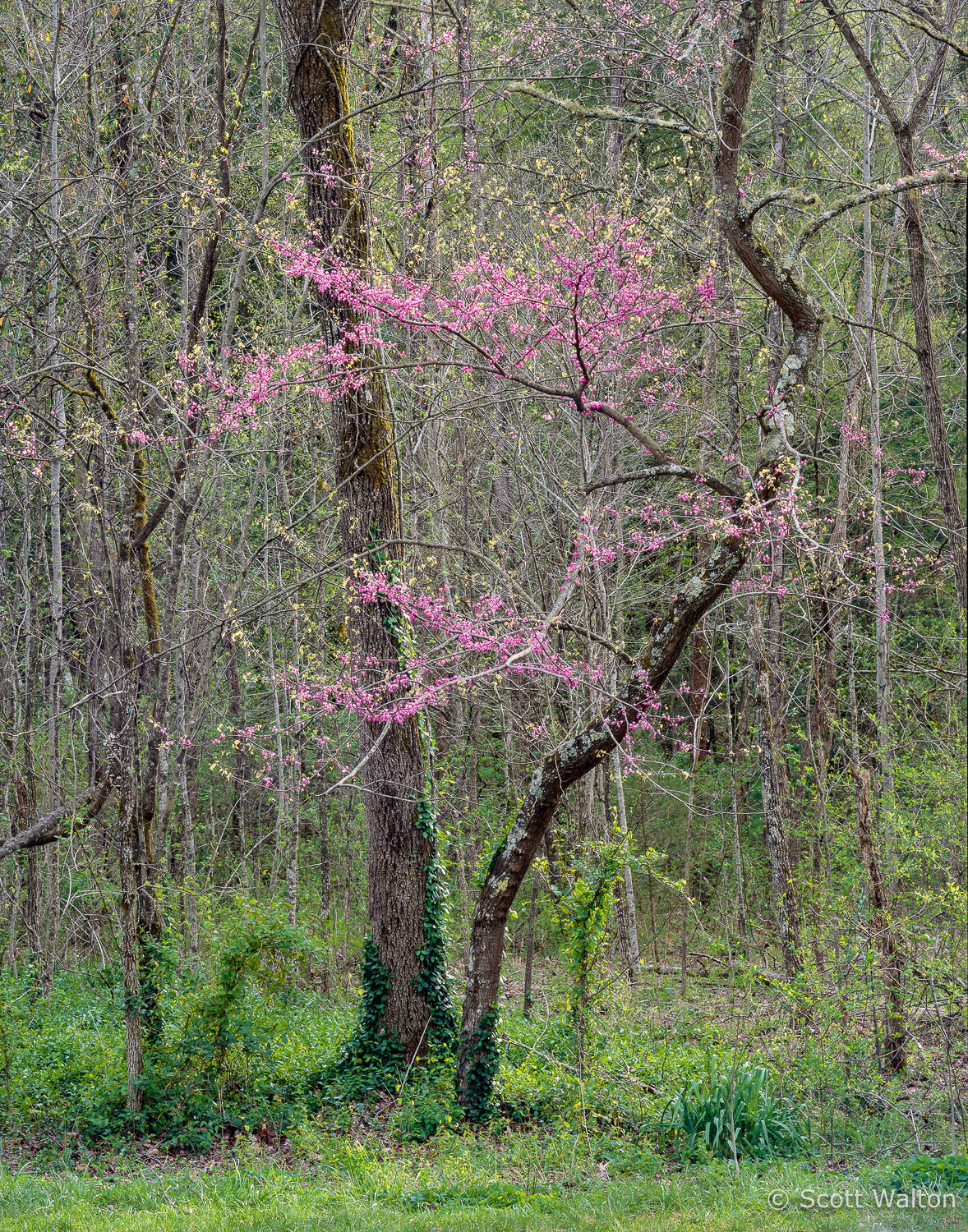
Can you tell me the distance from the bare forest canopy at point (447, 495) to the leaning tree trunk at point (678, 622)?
0.03 metres

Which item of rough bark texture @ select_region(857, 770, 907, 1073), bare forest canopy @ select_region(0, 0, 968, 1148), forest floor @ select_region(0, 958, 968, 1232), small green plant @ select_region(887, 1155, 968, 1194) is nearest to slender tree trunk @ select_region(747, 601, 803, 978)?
bare forest canopy @ select_region(0, 0, 968, 1148)

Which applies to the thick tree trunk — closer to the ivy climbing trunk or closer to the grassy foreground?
the ivy climbing trunk

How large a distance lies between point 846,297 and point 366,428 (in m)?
7.17

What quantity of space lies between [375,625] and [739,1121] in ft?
13.8

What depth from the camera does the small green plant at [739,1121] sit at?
20.3ft

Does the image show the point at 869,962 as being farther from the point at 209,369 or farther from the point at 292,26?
the point at 292,26

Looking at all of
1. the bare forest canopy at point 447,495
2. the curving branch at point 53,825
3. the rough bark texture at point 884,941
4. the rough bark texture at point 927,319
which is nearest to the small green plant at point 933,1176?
the bare forest canopy at point 447,495

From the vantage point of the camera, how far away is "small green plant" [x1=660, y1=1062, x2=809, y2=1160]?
6176mm

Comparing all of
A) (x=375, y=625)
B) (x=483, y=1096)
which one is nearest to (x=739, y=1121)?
(x=483, y=1096)

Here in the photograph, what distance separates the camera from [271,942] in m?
7.18

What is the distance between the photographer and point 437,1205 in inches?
218

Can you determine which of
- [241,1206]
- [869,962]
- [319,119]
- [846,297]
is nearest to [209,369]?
[319,119]

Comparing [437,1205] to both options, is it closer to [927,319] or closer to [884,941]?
[884,941]

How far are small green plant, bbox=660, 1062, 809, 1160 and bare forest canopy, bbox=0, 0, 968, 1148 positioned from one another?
0.70 m
